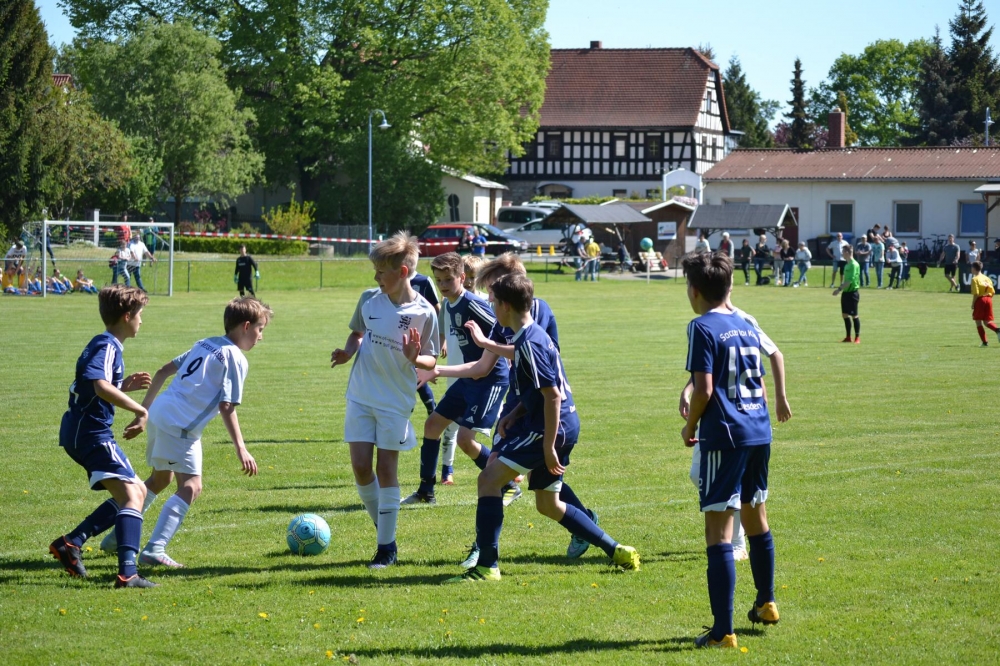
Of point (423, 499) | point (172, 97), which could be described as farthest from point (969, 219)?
point (423, 499)

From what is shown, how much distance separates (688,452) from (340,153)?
48.0 m

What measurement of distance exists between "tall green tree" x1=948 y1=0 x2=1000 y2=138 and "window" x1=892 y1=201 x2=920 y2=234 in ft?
78.3

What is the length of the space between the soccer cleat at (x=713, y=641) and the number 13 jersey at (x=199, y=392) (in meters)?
2.98

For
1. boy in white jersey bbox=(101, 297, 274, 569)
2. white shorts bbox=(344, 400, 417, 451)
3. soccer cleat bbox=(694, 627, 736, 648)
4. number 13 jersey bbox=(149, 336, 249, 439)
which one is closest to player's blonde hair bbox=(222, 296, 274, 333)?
boy in white jersey bbox=(101, 297, 274, 569)

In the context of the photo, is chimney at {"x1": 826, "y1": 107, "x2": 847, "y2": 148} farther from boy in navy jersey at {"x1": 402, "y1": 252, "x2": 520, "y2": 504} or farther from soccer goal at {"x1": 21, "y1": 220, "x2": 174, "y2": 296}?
boy in navy jersey at {"x1": 402, "y1": 252, "x2": 520, "y2": 504}

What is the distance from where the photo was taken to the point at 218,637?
5492 mm

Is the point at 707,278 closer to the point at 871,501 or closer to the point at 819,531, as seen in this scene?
the point at 819,531

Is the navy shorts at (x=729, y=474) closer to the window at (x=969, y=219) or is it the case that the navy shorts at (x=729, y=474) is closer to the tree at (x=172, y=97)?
the tree at (x=172, y=97)

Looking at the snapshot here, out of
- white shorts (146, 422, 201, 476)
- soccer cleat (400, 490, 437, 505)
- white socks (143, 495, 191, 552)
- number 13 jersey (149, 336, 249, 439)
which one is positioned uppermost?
number 13 jersey (149, 336, 249, 439)

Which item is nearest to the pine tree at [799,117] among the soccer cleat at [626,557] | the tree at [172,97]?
the tree at [172,97]

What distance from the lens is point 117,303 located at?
6.45 m

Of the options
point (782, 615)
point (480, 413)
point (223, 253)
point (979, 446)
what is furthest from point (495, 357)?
point (223, 253)

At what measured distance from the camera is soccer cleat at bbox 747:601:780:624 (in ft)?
18.5

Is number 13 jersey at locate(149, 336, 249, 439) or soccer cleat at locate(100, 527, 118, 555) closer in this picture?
number 13 jersey at locate(149, 336, 249, 439)
